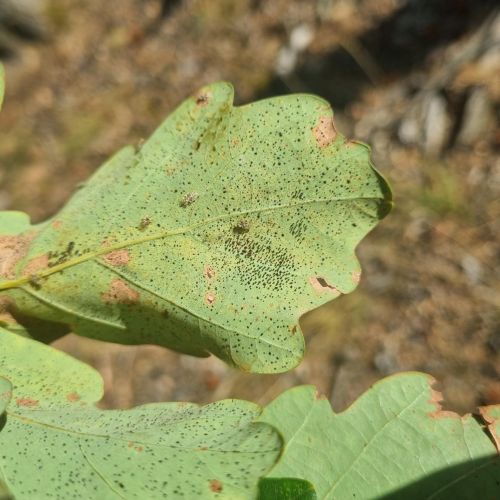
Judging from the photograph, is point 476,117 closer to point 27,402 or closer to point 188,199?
point 188,199

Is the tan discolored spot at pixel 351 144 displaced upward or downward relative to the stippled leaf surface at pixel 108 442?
upward

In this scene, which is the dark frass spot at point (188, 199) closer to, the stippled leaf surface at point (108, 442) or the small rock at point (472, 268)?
the stippled leaf surface at point (108, 442)

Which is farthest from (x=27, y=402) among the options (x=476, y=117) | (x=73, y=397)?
(x=476, y=117)

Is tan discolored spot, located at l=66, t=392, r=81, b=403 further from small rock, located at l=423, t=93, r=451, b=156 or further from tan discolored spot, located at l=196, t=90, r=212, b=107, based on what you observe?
small rock, located at l=423, t=93, r=451, b=156

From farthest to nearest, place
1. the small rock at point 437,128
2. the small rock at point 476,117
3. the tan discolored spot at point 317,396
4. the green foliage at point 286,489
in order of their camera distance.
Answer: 1. the small rock at point 437,128
2. the small rock at point 476,117
3. the tan discolored spot at point 317,396
4. the green foliage at point 286,489

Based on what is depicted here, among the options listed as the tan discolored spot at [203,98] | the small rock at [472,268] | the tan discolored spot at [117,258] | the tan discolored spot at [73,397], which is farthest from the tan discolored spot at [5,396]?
the small rock at [472,268]

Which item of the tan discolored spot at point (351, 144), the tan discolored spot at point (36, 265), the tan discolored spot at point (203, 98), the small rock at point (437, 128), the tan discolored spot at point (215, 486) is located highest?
the small rock at point (437, 128)

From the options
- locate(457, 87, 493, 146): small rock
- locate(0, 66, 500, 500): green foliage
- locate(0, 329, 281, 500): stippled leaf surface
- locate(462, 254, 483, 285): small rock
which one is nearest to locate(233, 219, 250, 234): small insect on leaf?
locate(0, 66, 500, 500): green foliage

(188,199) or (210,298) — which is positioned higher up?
(188,199)

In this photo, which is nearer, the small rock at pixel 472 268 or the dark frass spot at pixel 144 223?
the dark frass spot at pixel 144 223
